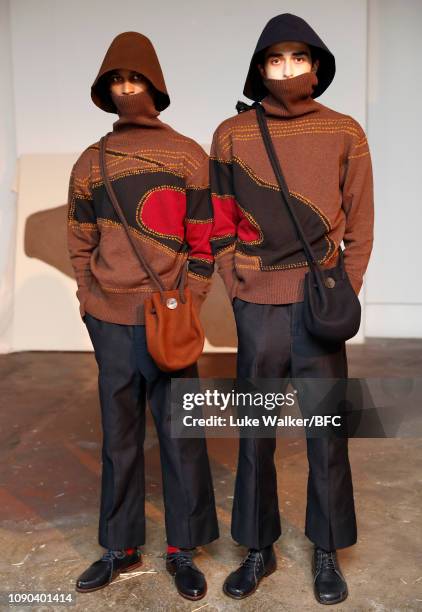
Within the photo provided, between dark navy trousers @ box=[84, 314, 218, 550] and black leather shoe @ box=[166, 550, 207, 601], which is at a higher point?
dark navy trousers @ box=[84, 314, 218, 550]

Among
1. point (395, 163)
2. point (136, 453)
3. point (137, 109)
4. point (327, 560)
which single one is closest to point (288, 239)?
point (137, 109)

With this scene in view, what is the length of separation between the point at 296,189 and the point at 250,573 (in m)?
1.15

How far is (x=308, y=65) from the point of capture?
89.0 inches

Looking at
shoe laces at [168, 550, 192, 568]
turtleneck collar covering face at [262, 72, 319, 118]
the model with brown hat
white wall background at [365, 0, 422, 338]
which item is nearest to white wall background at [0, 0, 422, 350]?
white wall background at [365, 0, 422, 338]

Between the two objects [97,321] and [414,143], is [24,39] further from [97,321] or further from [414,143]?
[97,321]

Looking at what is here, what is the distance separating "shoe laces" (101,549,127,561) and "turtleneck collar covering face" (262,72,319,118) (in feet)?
4.67

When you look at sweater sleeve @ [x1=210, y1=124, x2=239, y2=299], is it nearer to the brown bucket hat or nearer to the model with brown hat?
the model with brown hat

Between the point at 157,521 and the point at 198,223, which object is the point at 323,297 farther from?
the point at 157,521

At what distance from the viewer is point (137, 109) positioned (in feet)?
7.64

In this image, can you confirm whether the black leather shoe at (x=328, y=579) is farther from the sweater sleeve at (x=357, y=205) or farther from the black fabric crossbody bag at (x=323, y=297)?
the sweater sleeve at (x=357, y=205)

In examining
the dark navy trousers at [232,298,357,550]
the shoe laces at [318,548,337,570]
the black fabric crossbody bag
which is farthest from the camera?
the shoe laces at [318,548,337,570]

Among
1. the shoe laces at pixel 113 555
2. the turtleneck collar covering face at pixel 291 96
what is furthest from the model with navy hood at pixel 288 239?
the shoe laces at pixel 113 555

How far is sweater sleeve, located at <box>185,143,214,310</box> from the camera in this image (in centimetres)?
237

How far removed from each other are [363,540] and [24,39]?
475cm
